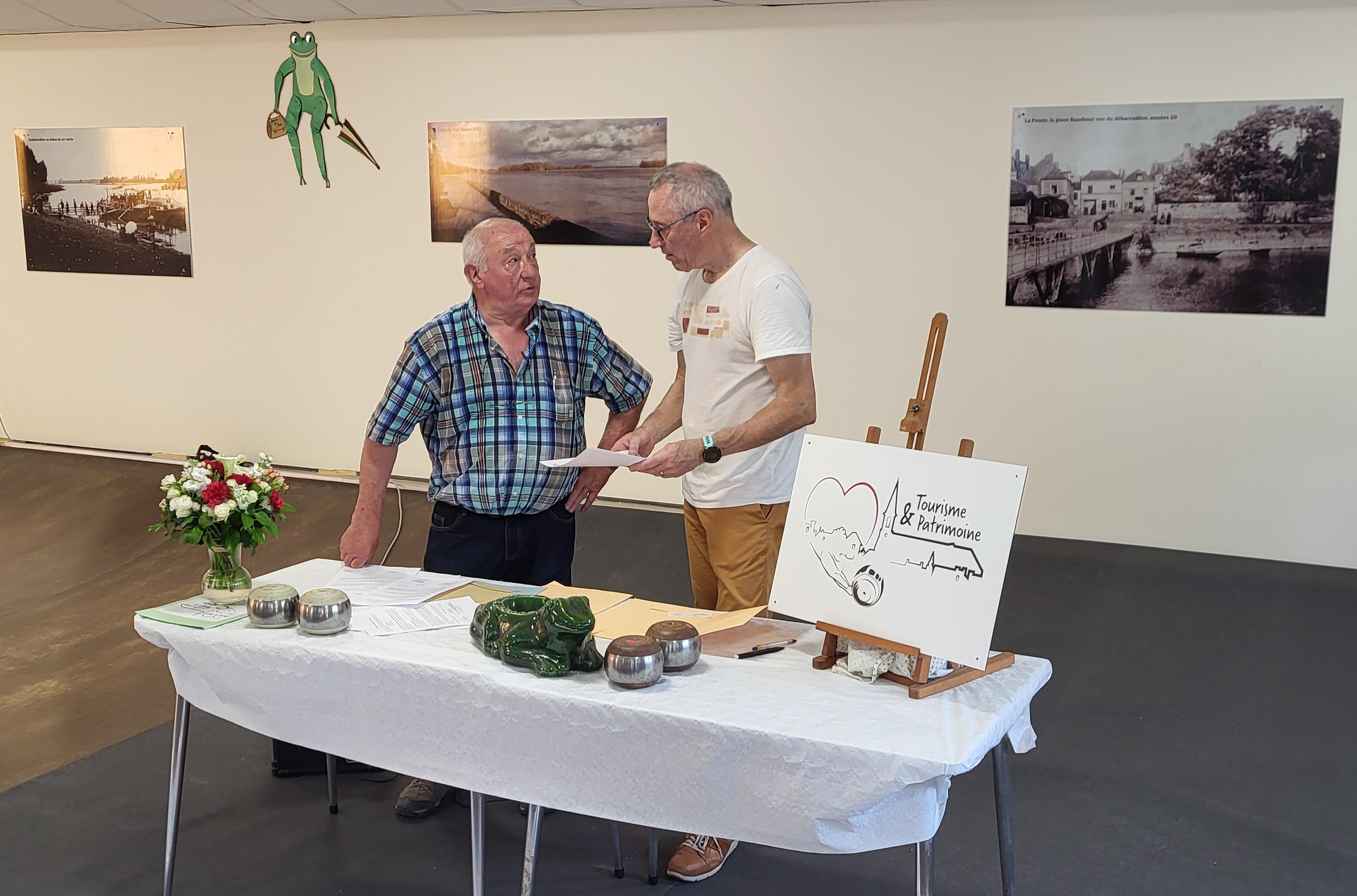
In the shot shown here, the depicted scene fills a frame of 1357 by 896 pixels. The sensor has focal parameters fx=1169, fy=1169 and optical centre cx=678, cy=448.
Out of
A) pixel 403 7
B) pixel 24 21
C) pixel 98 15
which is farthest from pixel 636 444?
pixel 24 21

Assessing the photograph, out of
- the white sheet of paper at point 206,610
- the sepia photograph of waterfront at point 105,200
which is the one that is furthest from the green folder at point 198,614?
the sepia photograph of waterfront at point 105,200

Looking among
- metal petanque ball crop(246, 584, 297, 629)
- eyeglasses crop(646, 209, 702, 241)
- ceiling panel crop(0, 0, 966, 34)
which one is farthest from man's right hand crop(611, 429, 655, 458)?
ceiling panel crop(0, 0, 966, 34)

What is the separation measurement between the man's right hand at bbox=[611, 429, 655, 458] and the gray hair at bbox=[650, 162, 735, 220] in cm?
59

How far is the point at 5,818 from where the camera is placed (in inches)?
120

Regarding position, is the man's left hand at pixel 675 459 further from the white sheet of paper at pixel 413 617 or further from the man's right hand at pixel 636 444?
the white sheet of paper at pixel 413 617

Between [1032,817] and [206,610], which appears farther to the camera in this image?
[1032,817]

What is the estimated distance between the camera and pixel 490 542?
9.78ft

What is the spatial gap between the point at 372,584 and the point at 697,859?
101 cm

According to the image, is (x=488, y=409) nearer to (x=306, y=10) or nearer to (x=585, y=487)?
(x=585, y=487)

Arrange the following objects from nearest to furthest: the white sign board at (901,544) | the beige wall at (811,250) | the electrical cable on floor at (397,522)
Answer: the white sign board at (901,544)
the beige wall at (811,250)
the electrical cable on floor at (397,522)

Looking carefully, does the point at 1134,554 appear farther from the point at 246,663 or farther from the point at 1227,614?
the point at 246,663

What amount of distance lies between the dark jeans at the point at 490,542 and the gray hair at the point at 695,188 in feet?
2.74

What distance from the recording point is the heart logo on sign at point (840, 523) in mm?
2158

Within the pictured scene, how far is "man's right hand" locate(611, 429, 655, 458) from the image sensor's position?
298 cm
